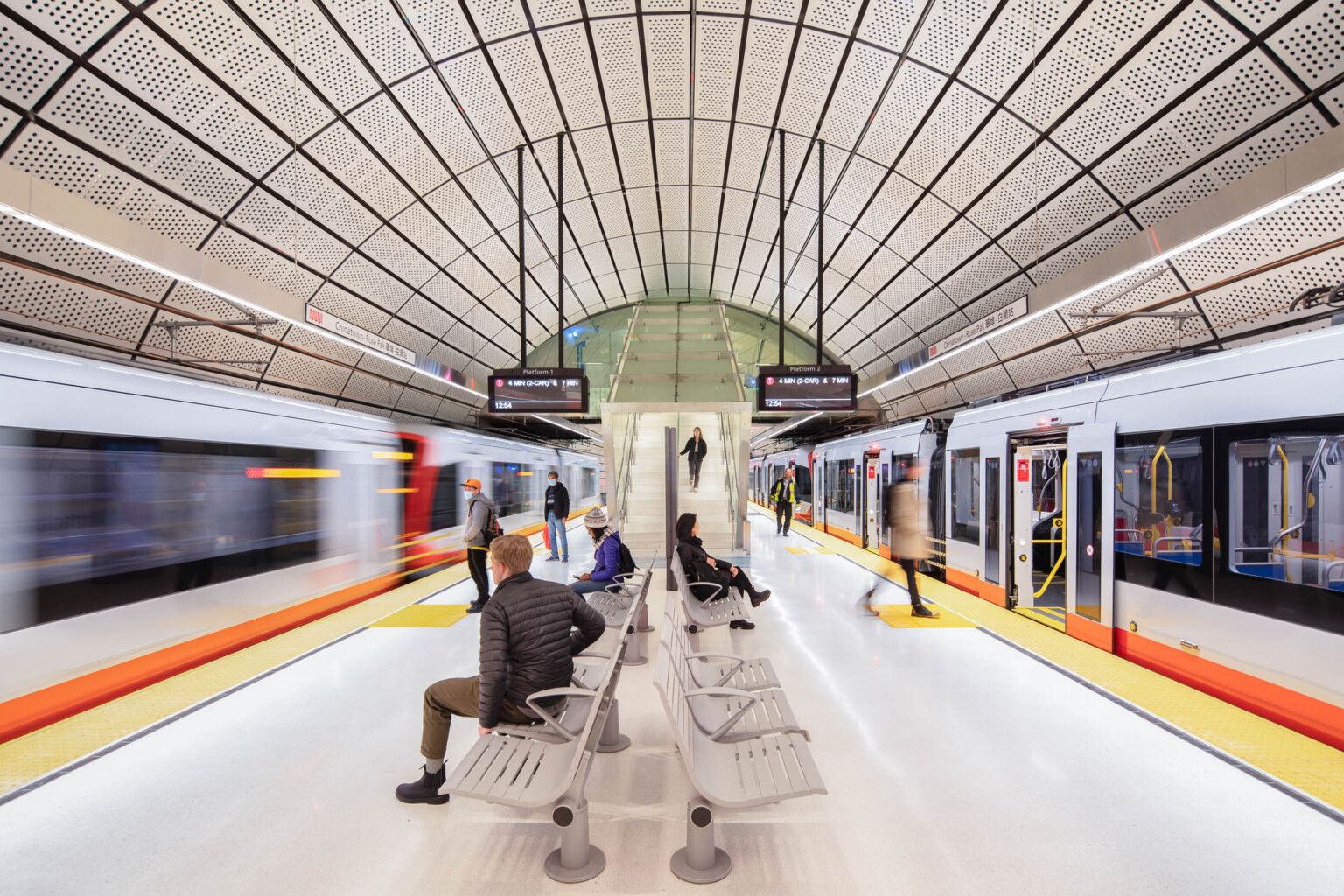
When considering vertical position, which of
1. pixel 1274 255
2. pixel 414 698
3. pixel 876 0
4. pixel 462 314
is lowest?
pixel 414 698

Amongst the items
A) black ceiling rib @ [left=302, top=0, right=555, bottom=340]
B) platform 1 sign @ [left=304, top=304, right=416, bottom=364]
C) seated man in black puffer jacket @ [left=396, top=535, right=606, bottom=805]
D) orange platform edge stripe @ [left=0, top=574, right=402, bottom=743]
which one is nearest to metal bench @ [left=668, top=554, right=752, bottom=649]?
seated man in black puffer jacket @ [left=396, top=535, right=606, bottom=805]

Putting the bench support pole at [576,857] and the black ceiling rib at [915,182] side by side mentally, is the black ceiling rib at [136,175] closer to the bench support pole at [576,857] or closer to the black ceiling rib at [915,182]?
the bench support pole at [576,857]

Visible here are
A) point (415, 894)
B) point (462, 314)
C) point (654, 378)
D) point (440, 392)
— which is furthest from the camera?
point (440, 392)

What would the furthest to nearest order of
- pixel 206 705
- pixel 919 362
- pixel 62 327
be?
pixel 919 362 → pixel 62 327 → pixel 206 705

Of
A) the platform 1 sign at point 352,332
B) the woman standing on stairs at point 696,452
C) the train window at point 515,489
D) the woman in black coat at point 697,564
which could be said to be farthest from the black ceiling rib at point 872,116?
the train window at point 515,489

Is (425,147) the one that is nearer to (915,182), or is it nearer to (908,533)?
(915,182)

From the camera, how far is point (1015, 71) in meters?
7.35

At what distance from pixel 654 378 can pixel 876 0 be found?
25.9ft

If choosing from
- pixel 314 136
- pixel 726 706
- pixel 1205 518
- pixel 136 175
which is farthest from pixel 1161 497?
pixel 136 175

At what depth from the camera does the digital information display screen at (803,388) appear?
28.0ft

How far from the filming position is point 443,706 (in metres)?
2.89

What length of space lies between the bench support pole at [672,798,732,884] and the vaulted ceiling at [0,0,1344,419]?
26.0ft

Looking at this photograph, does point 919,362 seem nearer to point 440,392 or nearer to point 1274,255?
point 1274,255

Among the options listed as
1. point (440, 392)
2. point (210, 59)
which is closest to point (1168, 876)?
point (210, 59)
